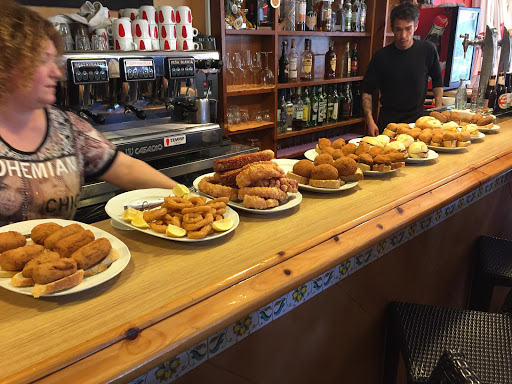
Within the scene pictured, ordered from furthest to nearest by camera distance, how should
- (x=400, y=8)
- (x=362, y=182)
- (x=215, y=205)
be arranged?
(x=400, y=8) < (x=362, y=182) < (x=215, y=205)

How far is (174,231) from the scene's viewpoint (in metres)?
1.01

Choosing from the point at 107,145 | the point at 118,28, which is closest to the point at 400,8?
the point at 118,28

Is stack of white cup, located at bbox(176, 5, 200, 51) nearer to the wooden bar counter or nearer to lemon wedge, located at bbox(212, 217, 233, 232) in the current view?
the wooden bar counter

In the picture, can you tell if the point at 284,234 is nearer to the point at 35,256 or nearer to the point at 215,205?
the point at 215,205

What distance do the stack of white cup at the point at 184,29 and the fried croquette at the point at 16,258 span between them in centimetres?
203

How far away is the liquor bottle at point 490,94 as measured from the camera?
2.76m

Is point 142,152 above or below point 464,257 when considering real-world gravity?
above

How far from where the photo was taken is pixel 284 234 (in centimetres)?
111

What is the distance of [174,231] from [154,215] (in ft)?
0.28

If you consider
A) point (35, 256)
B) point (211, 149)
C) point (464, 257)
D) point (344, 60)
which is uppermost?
point (344, 60)

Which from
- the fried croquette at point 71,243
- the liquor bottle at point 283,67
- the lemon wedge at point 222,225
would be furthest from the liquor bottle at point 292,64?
the fried croquette at point 71,243

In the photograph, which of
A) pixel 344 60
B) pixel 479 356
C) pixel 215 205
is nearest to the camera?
pixel 215 205

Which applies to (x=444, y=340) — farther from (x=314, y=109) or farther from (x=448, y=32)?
(x=448, y=32)

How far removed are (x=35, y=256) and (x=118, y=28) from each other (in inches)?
73.7
